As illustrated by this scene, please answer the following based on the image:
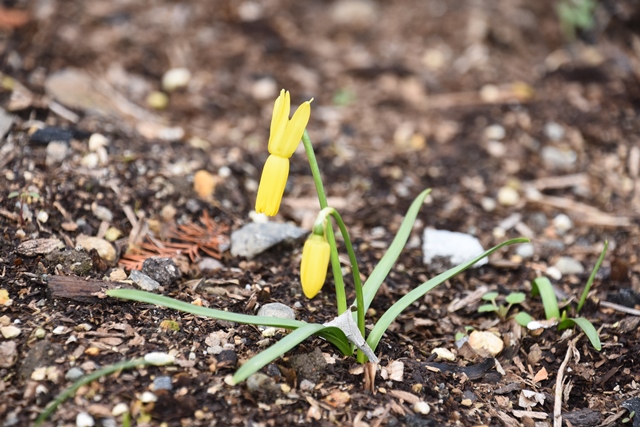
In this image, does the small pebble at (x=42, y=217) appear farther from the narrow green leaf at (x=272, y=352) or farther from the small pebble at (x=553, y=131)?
the small pebble at (x=553, y=131)

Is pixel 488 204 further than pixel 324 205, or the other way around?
pixel 488 204

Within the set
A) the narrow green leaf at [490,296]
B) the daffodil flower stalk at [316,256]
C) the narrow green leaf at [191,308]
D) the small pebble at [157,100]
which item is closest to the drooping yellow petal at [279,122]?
the daffodil flower stalk at [316,256]

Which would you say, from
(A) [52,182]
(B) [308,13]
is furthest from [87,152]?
A: (B) [308,13]

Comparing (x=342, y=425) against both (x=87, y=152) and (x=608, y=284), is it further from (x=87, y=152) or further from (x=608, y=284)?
(x=87, y=152)

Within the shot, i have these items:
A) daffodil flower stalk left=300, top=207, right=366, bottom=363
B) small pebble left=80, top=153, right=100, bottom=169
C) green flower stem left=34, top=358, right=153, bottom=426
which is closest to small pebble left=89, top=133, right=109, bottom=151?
small pebble left=80, top=153, right=100, bottom=169

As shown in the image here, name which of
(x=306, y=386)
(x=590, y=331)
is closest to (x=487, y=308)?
(x=590, y=331)

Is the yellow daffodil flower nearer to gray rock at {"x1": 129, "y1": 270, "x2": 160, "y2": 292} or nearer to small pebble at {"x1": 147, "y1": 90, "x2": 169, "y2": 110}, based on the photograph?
gray rock at {"x1": 129, "y1": 270, "x2": 160, "y2": 292}

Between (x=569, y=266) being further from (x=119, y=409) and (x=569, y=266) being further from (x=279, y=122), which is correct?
(x=119, y=409)
